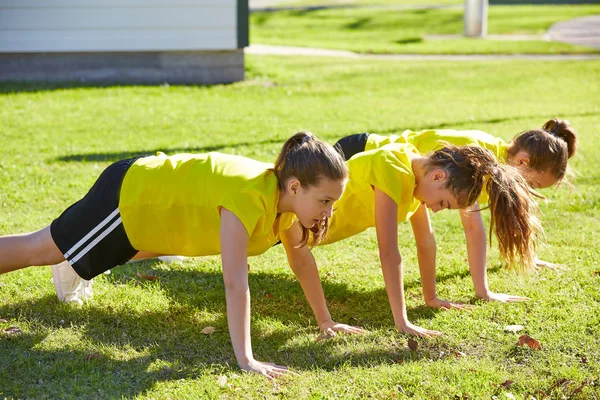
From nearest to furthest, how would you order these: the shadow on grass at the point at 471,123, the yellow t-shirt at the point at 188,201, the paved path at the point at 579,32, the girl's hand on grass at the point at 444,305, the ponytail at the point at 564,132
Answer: the yellow t-shirt at the point at 188,201
the girl's hand on grass at the point at 444,305
the ponytail at the point at 564,132
the shadow on grass at the point at 471,123
the paved path at the point at 579,32

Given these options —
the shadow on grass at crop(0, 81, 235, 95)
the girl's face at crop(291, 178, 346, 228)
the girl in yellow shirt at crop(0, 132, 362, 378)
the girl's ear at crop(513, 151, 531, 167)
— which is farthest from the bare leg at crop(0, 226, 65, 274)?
the shadow on grass at crop(0, 81, 235, 95)

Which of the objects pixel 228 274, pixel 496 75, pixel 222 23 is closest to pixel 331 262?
Answer: pixel 228 274

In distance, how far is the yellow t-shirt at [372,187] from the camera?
3842 millimetres

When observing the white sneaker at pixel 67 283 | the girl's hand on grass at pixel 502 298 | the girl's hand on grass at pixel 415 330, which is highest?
the white sneaker at pixel 67 283

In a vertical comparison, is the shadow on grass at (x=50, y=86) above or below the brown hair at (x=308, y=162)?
below

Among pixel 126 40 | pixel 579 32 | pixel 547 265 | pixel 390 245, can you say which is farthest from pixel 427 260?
pixel 579 32

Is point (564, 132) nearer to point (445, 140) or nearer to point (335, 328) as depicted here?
point (445, 140)

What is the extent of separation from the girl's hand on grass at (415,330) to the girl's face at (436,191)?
0.61m

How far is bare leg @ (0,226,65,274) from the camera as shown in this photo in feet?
12.4

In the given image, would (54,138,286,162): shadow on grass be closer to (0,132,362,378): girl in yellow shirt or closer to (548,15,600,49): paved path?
→ (0,132,362,378): girl in yellow shirt

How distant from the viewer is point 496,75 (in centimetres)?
1441

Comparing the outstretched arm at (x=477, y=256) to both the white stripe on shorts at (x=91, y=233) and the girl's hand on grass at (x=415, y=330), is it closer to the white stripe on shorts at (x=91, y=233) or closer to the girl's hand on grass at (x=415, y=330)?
the girl's hand on grass at (x=415, y=330)

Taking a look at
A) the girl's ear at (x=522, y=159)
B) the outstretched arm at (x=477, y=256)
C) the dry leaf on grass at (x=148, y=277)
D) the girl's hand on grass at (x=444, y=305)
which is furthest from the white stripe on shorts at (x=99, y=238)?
the girl's ear at (x=522, y=159)

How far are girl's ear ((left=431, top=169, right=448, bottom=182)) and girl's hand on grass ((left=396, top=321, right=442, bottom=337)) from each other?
0.74 m
